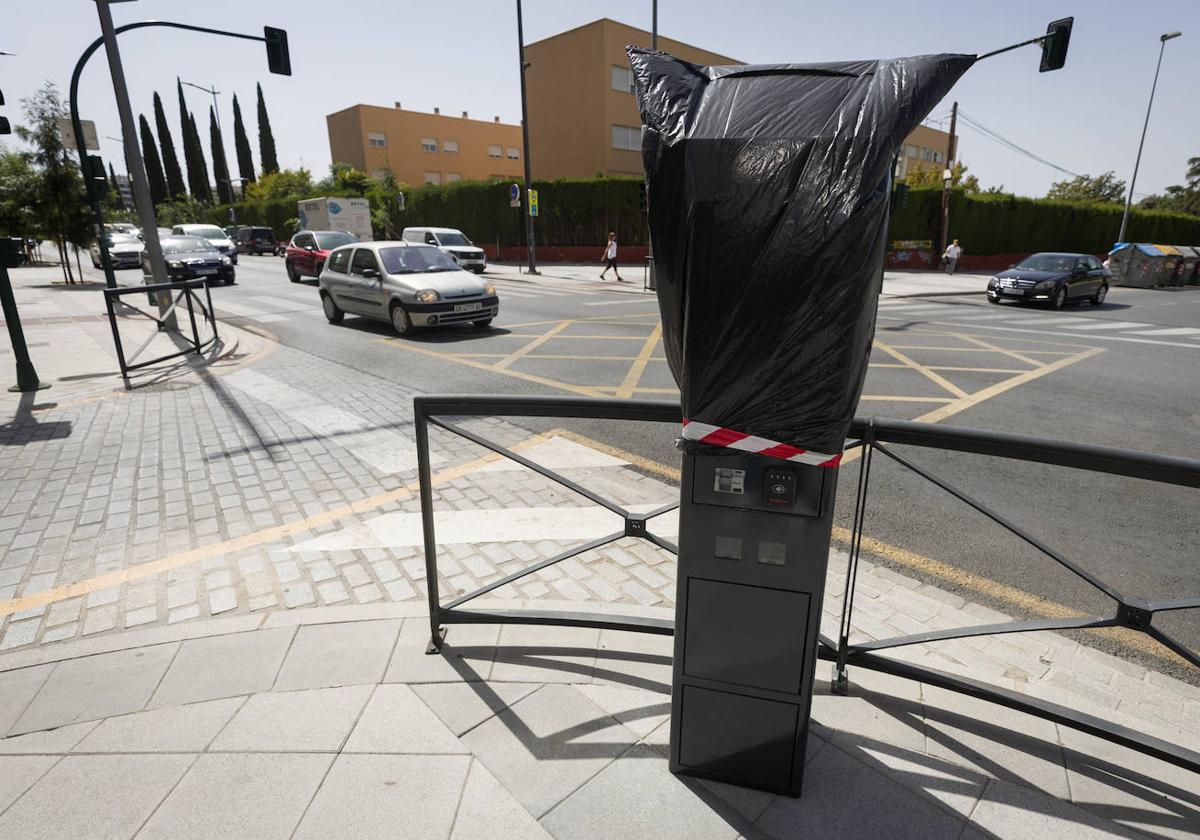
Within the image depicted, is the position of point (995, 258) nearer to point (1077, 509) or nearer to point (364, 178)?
point (1077, 509)

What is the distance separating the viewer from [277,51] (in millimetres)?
14320

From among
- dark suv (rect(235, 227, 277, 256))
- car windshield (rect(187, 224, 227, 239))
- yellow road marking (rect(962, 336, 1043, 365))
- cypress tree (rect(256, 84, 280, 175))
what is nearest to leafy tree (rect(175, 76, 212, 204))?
cypress tree (rect(256, 84, 280, 175))

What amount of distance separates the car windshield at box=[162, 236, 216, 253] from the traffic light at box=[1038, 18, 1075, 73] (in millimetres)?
23490

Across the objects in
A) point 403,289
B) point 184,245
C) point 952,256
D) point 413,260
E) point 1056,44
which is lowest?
point 403,289

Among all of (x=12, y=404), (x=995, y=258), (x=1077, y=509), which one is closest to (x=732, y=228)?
(x=1077, y=509)

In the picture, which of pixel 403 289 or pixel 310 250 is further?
pixel 310 250

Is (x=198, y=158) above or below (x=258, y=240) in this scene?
above

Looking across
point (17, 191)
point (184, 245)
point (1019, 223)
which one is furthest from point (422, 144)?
point (1019, 223)

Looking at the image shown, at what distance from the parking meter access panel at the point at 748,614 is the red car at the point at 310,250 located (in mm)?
20593

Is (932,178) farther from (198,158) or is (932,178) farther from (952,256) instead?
A: (198,158)

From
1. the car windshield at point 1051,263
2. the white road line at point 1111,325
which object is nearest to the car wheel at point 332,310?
the white road line at point 1111,325

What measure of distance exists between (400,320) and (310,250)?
37.7ft

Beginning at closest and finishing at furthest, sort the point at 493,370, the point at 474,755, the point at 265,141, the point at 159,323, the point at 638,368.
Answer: the point at 474,755 < the point at 493,370 < the point at 638,368 < the point at 159,323 < the point at 265,141

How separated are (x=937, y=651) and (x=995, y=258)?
36169 mm
